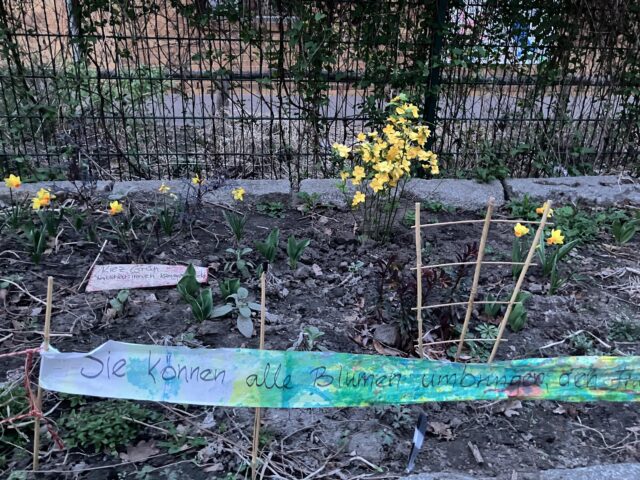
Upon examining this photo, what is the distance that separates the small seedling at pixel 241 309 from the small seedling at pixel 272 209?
114 cm

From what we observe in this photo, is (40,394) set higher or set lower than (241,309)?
higher

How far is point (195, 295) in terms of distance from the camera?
293cm

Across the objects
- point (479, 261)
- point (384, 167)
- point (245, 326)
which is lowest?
point (245, 326)

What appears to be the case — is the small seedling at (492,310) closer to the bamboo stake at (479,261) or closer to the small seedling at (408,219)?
the bamboo stake at (479,261)

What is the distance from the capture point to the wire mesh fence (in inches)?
175

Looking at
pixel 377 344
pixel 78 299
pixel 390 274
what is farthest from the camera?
pixel 390 274

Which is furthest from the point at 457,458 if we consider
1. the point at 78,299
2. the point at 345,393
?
the point at 78,299

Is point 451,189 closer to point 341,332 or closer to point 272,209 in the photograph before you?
point 272,209

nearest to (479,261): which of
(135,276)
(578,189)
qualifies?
(135,276)

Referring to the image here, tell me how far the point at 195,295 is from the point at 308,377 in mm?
1097

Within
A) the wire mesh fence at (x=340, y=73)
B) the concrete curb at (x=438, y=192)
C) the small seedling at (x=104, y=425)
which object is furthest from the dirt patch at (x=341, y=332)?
the wire mesh fence at (x=340, y=73)

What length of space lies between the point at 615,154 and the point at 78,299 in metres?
4.37

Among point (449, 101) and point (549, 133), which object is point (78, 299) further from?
point (549, 133)

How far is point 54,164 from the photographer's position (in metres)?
4.62
